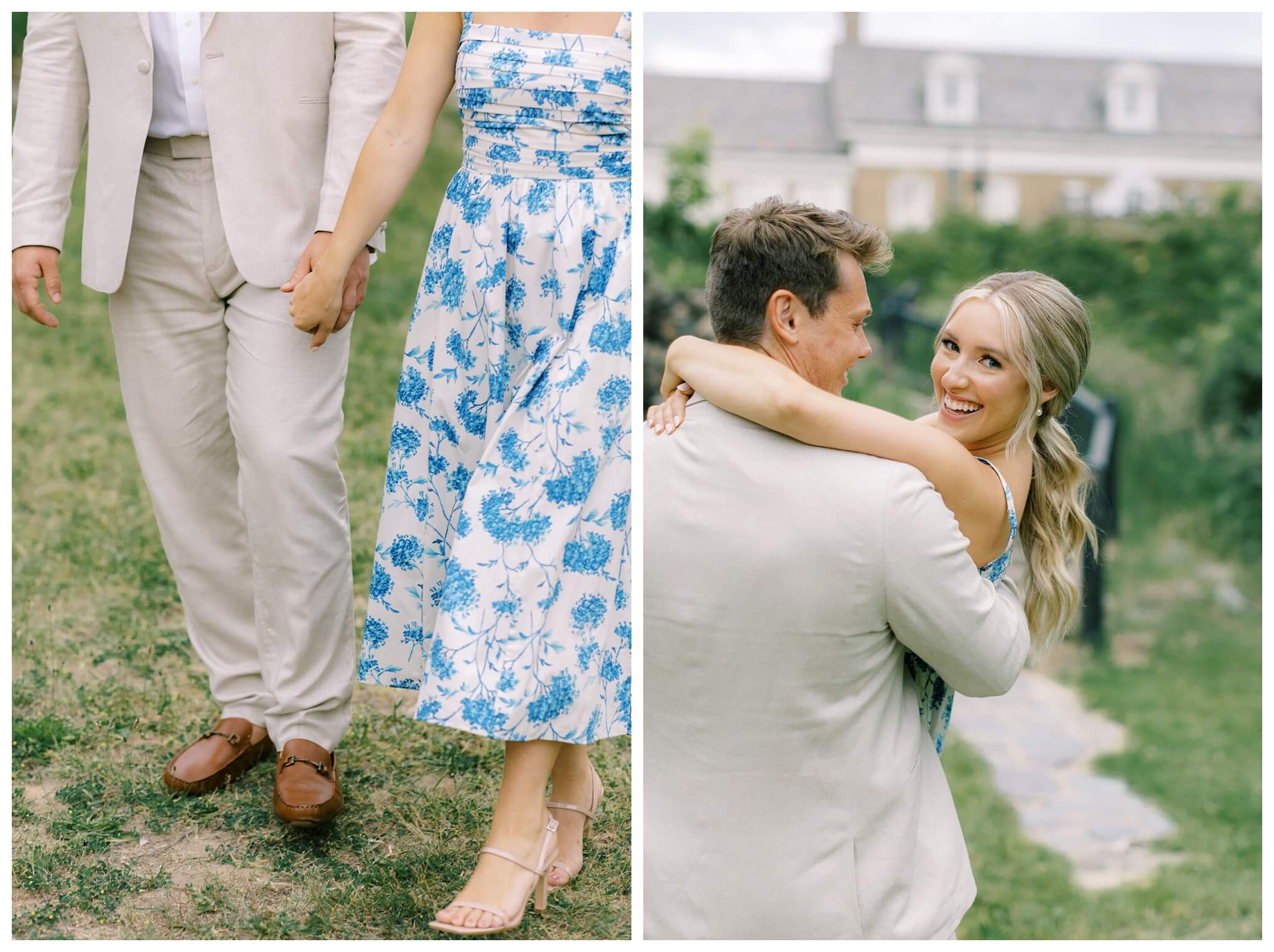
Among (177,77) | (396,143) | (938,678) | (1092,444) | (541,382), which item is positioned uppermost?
(177,77)

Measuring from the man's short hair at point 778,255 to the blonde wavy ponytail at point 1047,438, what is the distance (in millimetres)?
240

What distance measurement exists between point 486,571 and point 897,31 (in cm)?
1436

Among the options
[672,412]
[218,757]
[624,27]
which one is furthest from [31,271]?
[672,412]

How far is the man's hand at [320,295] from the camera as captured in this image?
265 centimetres

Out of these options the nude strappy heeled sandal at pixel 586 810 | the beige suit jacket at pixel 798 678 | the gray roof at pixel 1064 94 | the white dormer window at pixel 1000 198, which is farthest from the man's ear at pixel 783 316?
the gray roof at pixel 1064 94

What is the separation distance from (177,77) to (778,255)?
1490mm

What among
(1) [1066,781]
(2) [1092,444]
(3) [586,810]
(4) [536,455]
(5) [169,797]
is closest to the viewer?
(4) [536,455]

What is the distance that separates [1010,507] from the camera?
77.2 inches

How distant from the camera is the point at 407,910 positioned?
8.65 ft

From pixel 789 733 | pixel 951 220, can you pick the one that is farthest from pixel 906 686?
pixel 951 220

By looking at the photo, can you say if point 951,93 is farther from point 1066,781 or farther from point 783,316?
point 783,316

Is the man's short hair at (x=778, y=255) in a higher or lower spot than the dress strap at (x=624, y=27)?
lower

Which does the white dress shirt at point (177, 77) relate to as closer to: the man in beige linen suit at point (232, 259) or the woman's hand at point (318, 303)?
the man in beige linen suit at point (232, 259)
